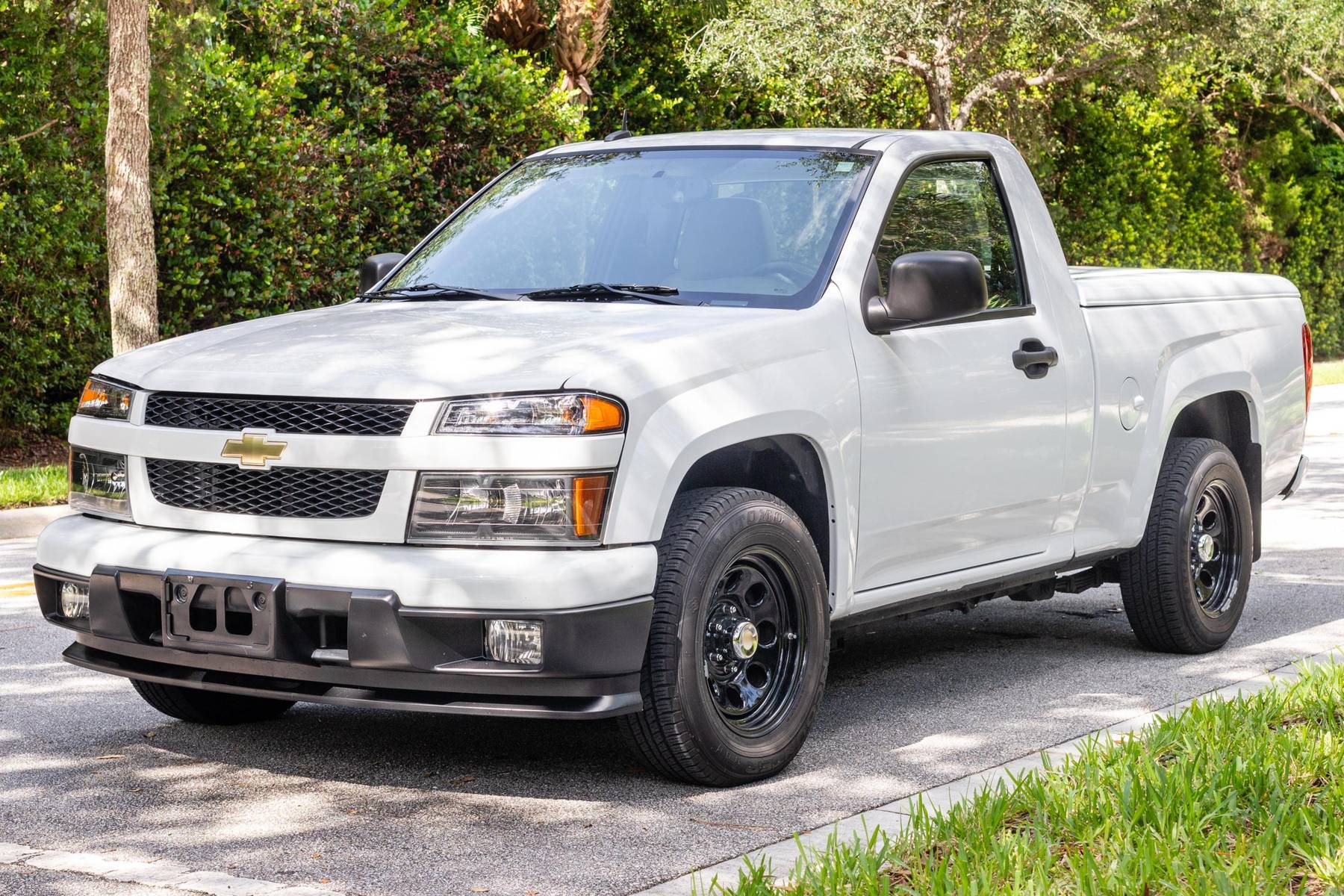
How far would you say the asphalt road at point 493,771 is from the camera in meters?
4.37

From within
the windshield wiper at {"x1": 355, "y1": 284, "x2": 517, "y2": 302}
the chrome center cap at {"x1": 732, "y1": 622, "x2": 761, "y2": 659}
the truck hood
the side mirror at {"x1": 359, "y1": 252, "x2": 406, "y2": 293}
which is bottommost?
the chrome center cap at {"x1": 732, "y1": 622, "x2": 761, "y2": 659}

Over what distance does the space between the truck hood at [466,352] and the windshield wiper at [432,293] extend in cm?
18

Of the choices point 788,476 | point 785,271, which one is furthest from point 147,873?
point 785,271

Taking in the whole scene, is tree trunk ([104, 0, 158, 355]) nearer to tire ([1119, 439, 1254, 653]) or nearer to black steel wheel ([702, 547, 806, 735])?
tire ([1119, 439, 1254, 653])

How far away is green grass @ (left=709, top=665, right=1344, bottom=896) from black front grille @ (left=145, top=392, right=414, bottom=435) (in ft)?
5.11

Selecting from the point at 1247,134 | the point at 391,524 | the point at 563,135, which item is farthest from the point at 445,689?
the point at 1247,134

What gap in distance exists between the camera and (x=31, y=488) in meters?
12.2

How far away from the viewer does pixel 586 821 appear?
15.5ft

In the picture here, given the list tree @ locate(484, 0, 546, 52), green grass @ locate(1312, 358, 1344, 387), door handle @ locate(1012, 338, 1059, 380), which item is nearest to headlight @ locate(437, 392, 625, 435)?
door handle @ locate(1012, 338, 1059, 380)

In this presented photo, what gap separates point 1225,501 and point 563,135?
1319 cm

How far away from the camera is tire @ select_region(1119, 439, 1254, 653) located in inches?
279

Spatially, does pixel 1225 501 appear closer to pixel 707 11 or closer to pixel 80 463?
pixel 80 463

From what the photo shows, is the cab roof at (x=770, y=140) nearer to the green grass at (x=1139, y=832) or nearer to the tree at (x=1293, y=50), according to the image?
the green grass at (x=1139, y=832)

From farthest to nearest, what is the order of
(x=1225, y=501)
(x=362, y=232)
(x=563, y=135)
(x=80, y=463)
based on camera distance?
(x=563, y=135) < (x=362, y=232) < (x=1225, y=501) < (x=80, y=463)
